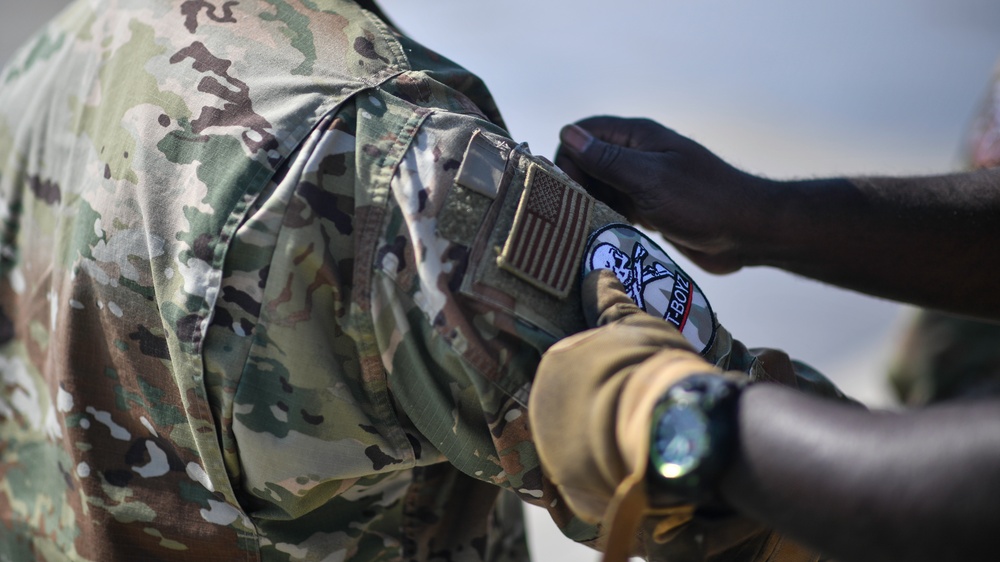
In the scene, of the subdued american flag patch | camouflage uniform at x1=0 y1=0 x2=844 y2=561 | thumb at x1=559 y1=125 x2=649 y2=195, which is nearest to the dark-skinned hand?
thumb at x1=559 y1=125 x2=649 y2=195

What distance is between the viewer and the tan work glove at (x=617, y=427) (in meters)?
0.94

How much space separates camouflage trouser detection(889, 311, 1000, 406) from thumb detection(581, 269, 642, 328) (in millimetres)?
2446

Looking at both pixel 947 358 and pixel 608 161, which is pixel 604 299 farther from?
pixel 947 358

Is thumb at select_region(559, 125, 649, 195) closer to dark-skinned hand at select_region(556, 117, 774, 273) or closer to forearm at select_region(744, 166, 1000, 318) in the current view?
dark-skinned hand at select_region(556, 117, 774, 273)

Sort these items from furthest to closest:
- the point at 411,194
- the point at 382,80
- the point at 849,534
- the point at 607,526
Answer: the point at 382,80, the point at 411,194, the point at 607,526, the point at 849,534

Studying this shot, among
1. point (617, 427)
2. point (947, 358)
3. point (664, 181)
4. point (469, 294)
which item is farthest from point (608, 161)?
point (947, 358)

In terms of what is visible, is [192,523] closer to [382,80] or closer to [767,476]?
[382,80]

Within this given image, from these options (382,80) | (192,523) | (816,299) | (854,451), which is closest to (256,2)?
(382,80)

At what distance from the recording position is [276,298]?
3.79 feet

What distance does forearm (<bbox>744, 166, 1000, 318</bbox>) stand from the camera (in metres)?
1.80

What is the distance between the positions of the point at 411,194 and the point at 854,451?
0.60m

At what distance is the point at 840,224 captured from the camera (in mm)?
1813

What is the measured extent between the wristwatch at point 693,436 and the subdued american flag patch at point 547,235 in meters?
0.27

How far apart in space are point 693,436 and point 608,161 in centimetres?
81
